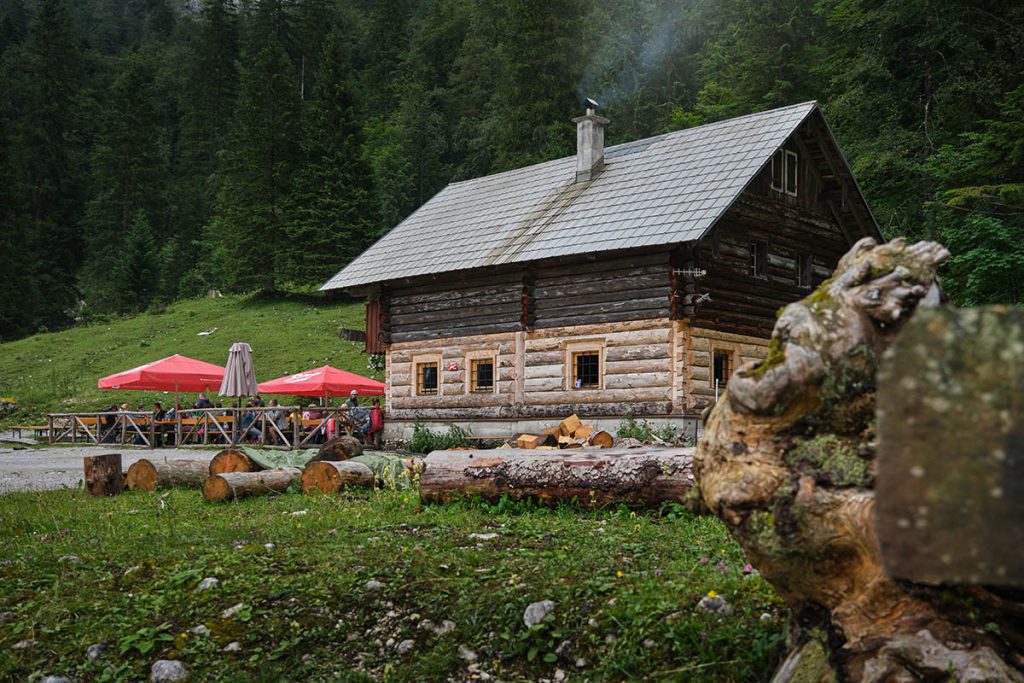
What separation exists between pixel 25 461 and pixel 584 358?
12.7 m

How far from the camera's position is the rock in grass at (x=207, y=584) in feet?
23.7

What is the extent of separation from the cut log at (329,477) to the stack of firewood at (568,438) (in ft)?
10.9

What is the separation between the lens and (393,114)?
256ft

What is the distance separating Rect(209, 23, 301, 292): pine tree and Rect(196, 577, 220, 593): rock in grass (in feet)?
159

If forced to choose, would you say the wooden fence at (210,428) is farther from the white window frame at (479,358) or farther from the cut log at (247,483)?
the cut log at (247,483)

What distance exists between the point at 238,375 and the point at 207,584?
54.0 ft

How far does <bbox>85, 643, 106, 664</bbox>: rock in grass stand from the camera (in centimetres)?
638

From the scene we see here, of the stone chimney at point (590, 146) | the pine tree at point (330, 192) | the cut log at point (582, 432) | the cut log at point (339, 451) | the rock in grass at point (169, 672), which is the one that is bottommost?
the rock in grass at point (169, 672)

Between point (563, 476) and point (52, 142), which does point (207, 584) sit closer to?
point (563, 476)

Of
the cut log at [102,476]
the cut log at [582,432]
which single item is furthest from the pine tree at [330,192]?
the cut log at [102,476]

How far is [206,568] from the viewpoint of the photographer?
770cm

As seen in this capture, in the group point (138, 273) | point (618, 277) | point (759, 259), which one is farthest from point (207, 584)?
point (138, 273)

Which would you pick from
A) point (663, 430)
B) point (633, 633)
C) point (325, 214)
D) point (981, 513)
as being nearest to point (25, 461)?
point (663, 430)

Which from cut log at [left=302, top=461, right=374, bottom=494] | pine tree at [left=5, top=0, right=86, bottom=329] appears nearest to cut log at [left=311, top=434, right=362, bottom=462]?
cut log at [left=302, top=461, right=374, bottom=494]
